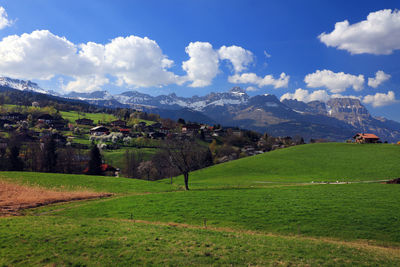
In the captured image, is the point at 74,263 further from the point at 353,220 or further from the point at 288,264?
the point at 353,220

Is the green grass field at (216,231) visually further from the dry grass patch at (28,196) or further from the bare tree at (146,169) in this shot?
the bare tree at (146,169)

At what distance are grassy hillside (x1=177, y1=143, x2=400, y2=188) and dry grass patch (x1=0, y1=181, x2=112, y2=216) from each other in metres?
29.1

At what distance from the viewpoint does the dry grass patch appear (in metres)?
33.6

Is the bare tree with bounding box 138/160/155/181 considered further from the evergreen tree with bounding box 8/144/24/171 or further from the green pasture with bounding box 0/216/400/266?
the green pasture with bounding box 0/216/400/266

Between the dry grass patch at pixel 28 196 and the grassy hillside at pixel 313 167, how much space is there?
95.5ft

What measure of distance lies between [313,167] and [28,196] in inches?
3075

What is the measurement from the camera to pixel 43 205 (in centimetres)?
3656

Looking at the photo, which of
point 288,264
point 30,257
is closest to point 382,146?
point 288,264

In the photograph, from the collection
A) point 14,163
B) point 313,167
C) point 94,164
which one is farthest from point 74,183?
point 313,167

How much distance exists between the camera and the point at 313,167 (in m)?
76.2

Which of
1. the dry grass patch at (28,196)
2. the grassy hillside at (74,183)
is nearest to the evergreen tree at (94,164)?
the grassy hillside at (74,183)

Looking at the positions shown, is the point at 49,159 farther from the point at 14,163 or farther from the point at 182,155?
the point at 182,155

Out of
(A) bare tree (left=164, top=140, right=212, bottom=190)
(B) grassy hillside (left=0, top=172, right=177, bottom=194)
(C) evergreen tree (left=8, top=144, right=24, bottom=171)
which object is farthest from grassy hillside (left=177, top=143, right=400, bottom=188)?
(C) evergreen tree (left=8, top=144, right=24, bottom=171)

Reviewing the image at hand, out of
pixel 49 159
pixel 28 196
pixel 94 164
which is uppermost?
pixel 49 159
